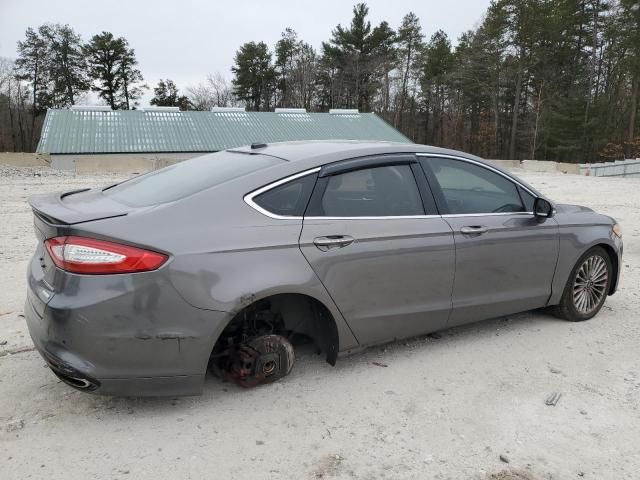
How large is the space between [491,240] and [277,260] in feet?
5.69

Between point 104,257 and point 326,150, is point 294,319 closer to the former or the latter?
point 326,150

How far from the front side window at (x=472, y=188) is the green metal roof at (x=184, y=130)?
23.5 m

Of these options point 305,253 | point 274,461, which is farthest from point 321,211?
point 274,461

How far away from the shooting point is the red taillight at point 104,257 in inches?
101

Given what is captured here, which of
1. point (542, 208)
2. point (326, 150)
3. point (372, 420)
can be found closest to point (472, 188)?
point (542, 208)

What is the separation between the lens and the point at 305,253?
3.03 m

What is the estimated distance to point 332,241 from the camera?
10.2 ft

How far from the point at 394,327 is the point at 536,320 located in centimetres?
180

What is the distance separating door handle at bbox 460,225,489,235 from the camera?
367cm

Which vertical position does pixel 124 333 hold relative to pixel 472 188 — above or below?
below

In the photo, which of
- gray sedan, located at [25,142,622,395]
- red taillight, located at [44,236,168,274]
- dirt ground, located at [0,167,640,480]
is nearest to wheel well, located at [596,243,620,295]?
gray sedan, located at [25,142,622,395]

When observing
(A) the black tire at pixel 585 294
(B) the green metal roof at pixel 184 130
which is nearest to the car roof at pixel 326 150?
(A) the black tire at pixel 585 294

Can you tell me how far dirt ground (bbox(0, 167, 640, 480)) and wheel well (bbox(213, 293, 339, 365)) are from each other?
11.1 inches

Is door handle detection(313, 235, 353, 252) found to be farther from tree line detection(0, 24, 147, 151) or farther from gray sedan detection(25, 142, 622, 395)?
tree line detection(0, 24, 147, 151)
